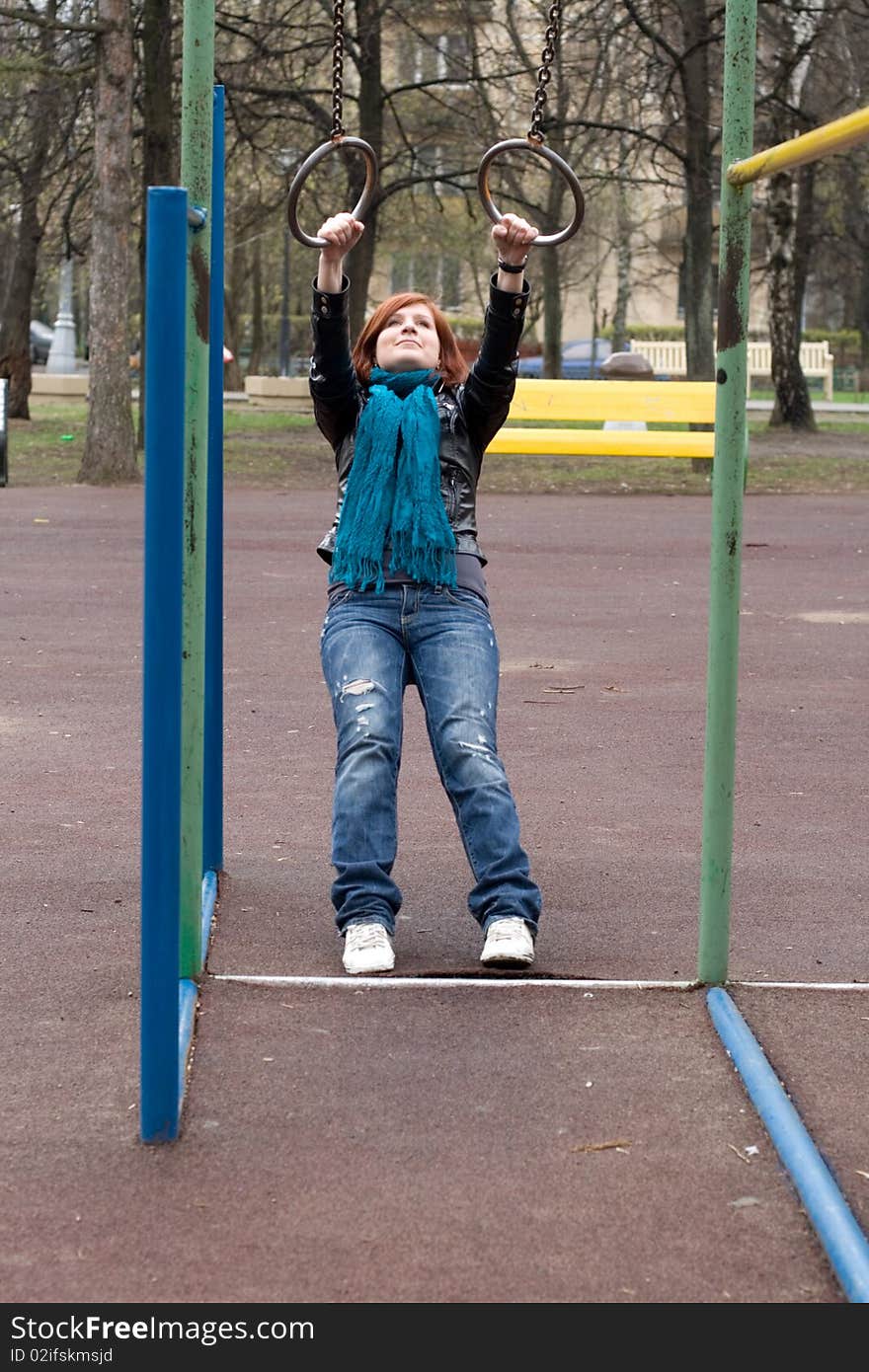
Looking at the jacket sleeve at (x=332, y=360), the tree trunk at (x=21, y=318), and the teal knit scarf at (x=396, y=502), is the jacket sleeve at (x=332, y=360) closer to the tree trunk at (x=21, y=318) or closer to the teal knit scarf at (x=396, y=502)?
the teal knit scarf at (x=396, y=502)

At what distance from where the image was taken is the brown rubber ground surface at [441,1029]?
247 cm

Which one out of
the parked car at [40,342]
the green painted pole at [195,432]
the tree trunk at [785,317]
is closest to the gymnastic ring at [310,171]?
the green painted pole at [195,432]

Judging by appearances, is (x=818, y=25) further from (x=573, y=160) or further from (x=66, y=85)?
(x=66, y=85)

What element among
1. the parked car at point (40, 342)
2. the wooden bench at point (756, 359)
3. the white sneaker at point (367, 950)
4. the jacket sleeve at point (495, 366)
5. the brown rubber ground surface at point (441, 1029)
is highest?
the parked car at point (40, 342)

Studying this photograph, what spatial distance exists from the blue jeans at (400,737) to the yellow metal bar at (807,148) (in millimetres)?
1119

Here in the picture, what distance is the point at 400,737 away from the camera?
12.6 ft

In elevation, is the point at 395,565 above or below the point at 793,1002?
above

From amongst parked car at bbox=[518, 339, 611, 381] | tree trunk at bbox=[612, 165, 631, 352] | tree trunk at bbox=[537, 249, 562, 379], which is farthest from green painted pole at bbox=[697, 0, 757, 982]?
parked car at bbox=[518, 339, 611, 381]

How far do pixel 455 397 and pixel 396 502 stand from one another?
1.09 ft

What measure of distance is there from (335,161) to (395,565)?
2120 cm

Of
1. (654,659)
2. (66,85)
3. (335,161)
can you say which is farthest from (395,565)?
(335,161)

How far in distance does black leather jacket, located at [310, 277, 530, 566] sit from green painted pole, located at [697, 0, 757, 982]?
619 millimetres

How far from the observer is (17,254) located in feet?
81.9

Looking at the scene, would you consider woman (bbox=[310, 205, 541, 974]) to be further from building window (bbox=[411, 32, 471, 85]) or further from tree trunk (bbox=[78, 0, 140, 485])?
building window (bbox=[411, 32, 471, 85])
